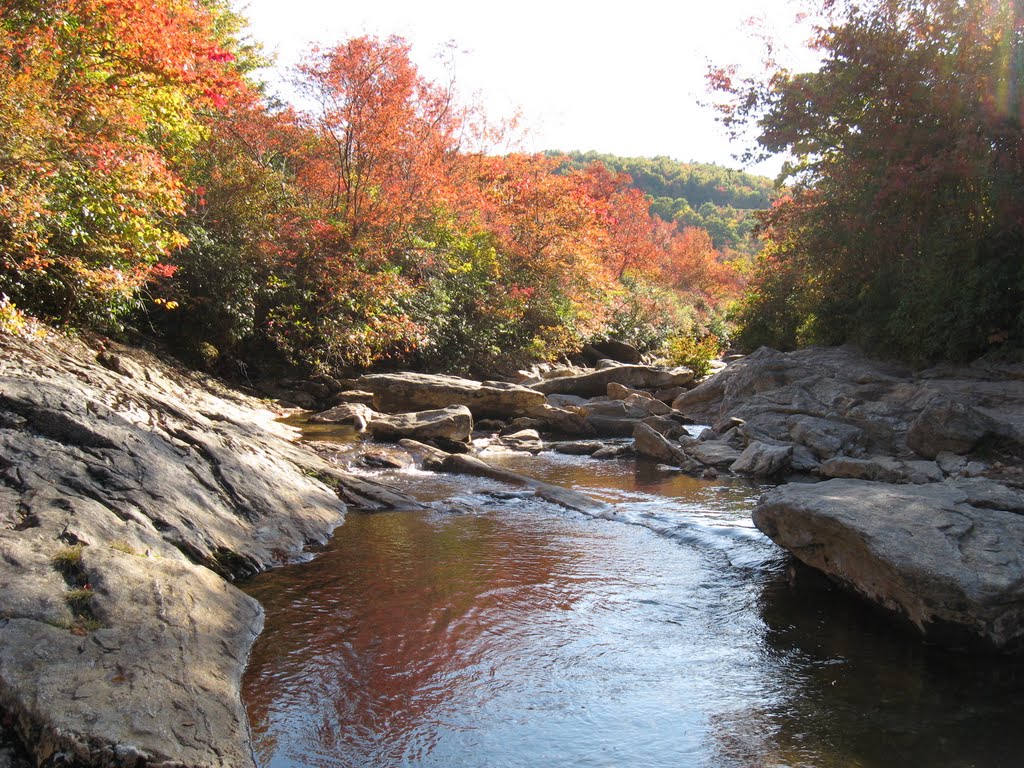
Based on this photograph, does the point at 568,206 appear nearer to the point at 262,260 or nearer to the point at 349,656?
the point at 262,260

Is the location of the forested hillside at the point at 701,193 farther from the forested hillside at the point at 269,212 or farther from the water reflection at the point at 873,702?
the water reflection at the point at 873,702

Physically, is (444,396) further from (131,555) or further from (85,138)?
(131,555)

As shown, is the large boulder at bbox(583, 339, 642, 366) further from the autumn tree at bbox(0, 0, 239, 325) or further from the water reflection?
the water reflection

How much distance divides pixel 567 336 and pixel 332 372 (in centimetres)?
812

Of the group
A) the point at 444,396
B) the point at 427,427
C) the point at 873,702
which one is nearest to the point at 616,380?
the point at 444,396

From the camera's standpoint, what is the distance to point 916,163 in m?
11.8

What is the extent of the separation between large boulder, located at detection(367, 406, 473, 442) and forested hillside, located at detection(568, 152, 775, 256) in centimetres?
5903

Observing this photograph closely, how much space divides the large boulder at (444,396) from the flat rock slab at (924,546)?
28.3 feet

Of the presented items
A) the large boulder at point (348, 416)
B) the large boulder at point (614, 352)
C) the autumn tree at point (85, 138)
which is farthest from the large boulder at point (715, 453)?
the large boulder at point (614, 352)

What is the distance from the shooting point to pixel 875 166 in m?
12.4

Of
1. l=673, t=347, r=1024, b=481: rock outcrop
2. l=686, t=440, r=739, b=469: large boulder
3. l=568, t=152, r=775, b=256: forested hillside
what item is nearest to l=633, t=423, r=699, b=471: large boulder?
l=686, t=440, r=739, b=469: large boulder

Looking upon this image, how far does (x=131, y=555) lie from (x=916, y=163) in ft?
40.0

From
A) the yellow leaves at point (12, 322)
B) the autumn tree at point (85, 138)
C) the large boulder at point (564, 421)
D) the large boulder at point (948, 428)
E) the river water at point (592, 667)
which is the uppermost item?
the autumn tree at point (85, 138)

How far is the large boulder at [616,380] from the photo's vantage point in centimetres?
1769
